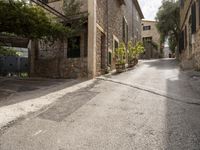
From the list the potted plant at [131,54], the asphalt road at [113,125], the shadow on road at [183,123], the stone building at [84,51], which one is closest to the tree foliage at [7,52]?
the stone building at [84,51]

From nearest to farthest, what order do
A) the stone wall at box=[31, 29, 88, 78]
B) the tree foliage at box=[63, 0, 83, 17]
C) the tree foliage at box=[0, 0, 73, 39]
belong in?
the tree foliage at box=[0, 0, 73, 39] → the tree foliage at box=[63, 0, 83, 17] → the stone wall at box=[31, 29, 88, 78]

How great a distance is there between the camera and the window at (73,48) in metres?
12.2

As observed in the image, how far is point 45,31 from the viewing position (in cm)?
963

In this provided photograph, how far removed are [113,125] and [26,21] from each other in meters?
5.87

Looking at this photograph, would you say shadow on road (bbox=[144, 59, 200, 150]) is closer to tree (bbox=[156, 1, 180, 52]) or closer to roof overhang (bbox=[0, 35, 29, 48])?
roof overhang (bbox=[0, 35, 29, 48])

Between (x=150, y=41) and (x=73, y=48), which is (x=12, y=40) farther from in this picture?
(x=150, y=41)

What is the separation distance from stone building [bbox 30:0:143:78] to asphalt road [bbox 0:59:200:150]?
4.71 metres

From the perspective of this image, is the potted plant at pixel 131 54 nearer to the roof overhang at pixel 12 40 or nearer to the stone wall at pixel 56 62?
the stone wall at pixel 56 62

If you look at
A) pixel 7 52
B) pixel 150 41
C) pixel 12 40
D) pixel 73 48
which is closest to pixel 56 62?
pixel 73 48

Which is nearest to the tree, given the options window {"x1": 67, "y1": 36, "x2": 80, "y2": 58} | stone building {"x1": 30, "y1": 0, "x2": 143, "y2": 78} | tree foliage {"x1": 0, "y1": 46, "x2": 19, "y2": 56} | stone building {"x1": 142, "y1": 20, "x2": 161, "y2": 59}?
stone building {"x1": 142, "y1": 20, "x2": 161, "y2": 59}

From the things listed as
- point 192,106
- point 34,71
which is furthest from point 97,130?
point 34,71

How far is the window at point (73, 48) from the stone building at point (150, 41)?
20.1 m

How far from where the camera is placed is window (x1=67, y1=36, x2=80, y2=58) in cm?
1216

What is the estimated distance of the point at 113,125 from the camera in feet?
14.7
